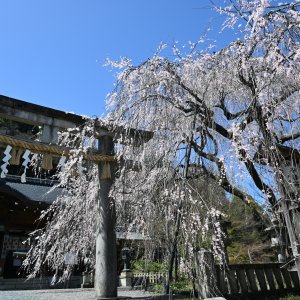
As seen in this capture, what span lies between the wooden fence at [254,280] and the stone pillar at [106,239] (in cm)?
214

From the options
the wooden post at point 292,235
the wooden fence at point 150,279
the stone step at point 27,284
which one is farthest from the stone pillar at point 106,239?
the stone step at point 27,284

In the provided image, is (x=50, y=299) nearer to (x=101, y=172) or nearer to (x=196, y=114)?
(x=101, y=172)

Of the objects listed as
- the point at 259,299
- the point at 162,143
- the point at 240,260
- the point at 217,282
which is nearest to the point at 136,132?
the point at 162,143

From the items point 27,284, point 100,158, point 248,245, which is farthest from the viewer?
point 248,245

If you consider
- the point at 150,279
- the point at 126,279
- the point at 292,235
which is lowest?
the point at 150,279

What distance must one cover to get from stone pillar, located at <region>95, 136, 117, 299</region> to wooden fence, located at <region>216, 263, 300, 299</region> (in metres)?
2.14

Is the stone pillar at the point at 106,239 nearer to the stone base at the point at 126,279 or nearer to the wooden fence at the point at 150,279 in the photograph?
the wooden fence at the point at 150,279

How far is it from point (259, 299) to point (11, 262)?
39.1 ft

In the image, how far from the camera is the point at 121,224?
6.60 m

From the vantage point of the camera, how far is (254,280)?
7.32 metres

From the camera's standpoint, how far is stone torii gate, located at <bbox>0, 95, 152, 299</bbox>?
19.6ft

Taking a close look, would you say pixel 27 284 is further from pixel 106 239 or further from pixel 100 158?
pixel 100 158

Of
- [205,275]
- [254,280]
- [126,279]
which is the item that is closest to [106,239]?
[205,275]

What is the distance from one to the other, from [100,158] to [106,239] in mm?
1501
